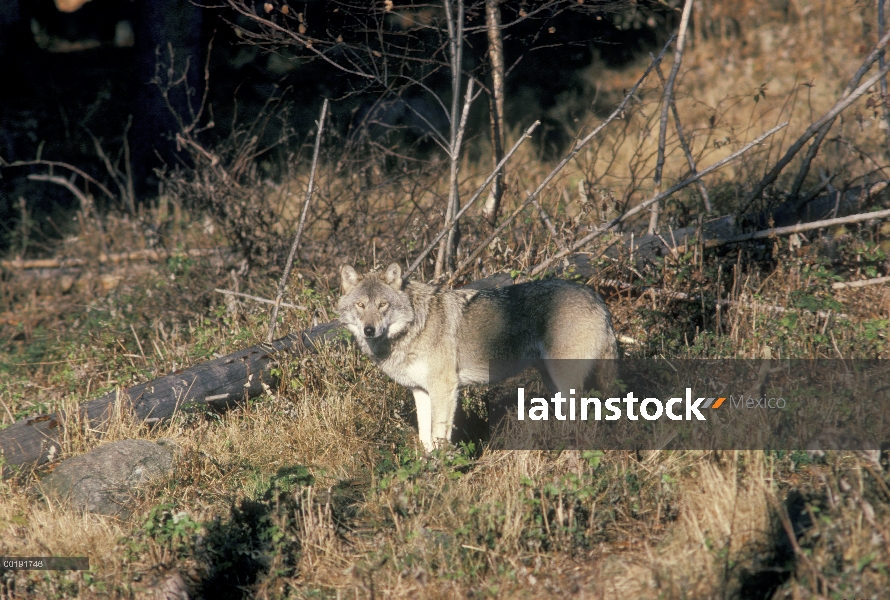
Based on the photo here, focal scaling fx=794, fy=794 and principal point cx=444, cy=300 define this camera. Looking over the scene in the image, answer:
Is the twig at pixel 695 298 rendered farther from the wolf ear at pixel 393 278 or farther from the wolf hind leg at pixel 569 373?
the wolf ear at pixel 393 278

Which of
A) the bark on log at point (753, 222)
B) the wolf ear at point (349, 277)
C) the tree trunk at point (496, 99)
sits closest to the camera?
the wolf ear at point (349, 277)

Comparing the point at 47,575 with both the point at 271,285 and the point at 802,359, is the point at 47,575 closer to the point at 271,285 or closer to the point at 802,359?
the point at 271,285

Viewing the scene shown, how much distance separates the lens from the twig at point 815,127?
25.5ft

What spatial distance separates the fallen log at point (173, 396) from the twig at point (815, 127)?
4.93 m

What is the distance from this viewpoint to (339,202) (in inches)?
395

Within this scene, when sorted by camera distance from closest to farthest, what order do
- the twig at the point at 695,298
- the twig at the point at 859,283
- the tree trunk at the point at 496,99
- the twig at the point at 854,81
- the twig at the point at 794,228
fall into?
1. the twig at the point at 695,298
2. the twig at the point at 794,228
3. the twig at the point at 854,81
4. the twig at the point at 859,283
5. the tree trunk at the point at 496,99

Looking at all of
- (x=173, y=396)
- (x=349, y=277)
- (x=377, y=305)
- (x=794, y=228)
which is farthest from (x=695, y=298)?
(x=173, y=396)

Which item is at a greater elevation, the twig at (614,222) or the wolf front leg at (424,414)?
the twig at (614,222)

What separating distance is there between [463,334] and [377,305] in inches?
30.6

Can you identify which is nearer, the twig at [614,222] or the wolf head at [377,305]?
the wolf head at [377,305]

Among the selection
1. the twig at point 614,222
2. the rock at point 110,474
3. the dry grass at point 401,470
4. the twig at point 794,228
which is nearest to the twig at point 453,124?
the dry grass at point 401,470

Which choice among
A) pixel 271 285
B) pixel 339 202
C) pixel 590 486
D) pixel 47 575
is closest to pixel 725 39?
pixel 339 202

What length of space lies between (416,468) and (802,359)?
3.69m

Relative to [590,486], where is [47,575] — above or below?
below
